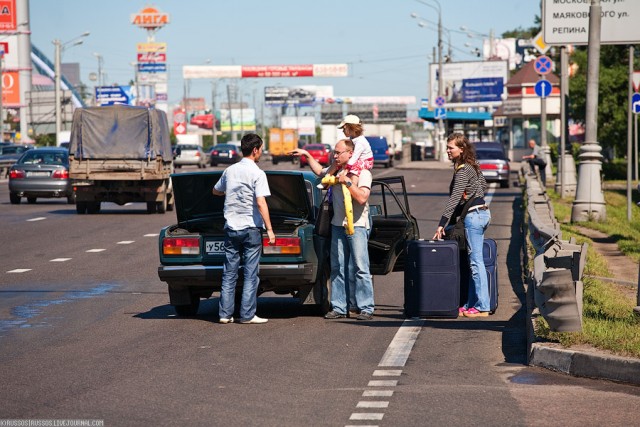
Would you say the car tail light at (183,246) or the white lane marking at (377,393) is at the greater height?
the car tail light at (183,246)

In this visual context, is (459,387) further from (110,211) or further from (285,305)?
(110,211)

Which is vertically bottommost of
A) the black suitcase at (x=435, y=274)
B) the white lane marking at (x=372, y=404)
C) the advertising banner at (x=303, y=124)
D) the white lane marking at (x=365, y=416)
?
the advertising banner at (x=303, y=124)

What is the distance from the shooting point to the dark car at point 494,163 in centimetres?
4531

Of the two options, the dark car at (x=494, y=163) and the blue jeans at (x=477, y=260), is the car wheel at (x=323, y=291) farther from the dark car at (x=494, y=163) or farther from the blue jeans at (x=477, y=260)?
the dark car at (x=494, y=163)

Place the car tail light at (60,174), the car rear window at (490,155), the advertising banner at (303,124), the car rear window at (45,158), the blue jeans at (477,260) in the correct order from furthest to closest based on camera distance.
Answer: the advertising banner at (303,124), the car rear window at (490,155), the car rear window at (45,158), the car tail light at (60,174), the blue jeans at (477,260)

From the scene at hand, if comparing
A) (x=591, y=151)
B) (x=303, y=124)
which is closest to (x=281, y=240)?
(x=591, y=151)

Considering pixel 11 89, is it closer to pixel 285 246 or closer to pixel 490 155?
pixel 490 155

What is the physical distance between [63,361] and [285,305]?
425 centimetres

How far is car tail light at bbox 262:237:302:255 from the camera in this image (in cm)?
1173

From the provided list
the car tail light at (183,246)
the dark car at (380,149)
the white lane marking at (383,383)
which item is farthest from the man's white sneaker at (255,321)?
the dark car at (380,149)

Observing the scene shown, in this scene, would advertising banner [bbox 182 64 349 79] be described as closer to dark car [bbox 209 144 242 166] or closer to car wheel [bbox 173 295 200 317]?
dark car [bbox 209 144 242 166]

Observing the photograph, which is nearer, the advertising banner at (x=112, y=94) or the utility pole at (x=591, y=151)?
the utility pole at (x=591, y=151)

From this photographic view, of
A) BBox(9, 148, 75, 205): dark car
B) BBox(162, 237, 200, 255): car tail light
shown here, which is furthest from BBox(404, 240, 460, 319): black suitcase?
BBox(9, 148, 75, 205): dark car

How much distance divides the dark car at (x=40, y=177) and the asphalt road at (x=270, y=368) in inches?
785
